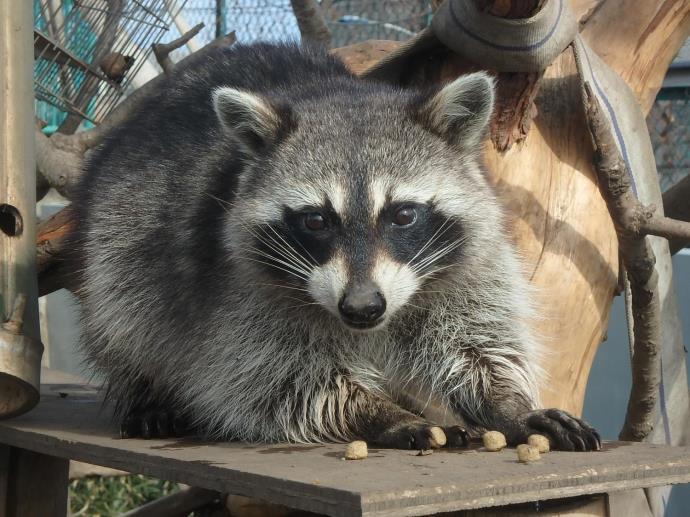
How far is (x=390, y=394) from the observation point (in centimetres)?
292

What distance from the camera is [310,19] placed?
4516 millimetres

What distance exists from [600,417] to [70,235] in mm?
3008

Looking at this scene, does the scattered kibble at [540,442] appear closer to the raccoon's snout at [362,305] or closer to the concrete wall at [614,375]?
the raccoon's snout at [362,305]

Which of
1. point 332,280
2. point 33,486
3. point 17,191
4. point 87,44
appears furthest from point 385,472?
point 87,44

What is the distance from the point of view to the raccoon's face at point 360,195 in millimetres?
2570

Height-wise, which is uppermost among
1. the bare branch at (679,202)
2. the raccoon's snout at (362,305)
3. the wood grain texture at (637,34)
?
the wood grain texture at (637,34)

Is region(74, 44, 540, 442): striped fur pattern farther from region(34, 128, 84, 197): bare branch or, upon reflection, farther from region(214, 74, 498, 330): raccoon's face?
region(34, 128, 84, 197): bare branch

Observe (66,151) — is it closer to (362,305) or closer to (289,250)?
(289,250)

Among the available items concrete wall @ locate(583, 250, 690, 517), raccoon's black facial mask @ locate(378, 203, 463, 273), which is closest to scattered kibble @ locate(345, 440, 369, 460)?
raccoon's black facial mask @ locate(378, 203, 463, 273)

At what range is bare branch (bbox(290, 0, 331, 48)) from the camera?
4477mm

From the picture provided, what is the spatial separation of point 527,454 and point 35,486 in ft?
6.76

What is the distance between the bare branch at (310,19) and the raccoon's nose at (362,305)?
2238 millimetres

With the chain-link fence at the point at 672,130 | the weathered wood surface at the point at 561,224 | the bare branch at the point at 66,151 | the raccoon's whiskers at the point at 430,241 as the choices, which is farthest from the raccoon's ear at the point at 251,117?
the chain-link fence at the point at 672,130

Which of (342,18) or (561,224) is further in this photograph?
(342,18)
